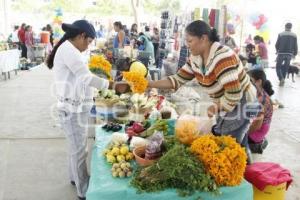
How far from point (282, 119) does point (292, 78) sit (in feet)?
16.3

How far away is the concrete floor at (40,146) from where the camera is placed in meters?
3.58

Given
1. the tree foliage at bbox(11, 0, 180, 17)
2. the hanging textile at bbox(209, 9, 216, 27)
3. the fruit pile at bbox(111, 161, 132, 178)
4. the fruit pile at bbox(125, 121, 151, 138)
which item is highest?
the tree foliage at bbox(11, 0, 180, 17)

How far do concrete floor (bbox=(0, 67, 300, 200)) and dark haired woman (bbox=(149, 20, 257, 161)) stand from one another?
1.28m

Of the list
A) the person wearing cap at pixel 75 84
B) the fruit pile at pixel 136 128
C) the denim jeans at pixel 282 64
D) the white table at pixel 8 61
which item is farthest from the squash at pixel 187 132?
the denim jeans at pixel 282 64

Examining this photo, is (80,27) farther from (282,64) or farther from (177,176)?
(282,64)

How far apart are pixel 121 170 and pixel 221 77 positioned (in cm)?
106

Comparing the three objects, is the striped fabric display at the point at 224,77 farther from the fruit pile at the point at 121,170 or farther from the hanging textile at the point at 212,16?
the hanging textile at the point at 212,16

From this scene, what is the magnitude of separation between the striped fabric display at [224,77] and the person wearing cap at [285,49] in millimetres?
7684

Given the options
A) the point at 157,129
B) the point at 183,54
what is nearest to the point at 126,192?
the point at 157,129

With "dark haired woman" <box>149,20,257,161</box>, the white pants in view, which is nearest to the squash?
"dark haired woman" <box>149,20,257,161</box>

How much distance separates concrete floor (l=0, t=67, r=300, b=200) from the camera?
3.58 metres

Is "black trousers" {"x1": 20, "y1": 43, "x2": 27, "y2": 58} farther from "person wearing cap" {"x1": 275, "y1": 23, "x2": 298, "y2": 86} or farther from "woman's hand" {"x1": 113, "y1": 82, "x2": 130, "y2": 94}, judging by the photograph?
"woman's hand" {"x1": 113, "y1": 82, "x2": 130, "y2": 94}

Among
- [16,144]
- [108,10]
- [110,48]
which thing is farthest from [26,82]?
[108,10]

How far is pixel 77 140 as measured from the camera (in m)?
3.09
